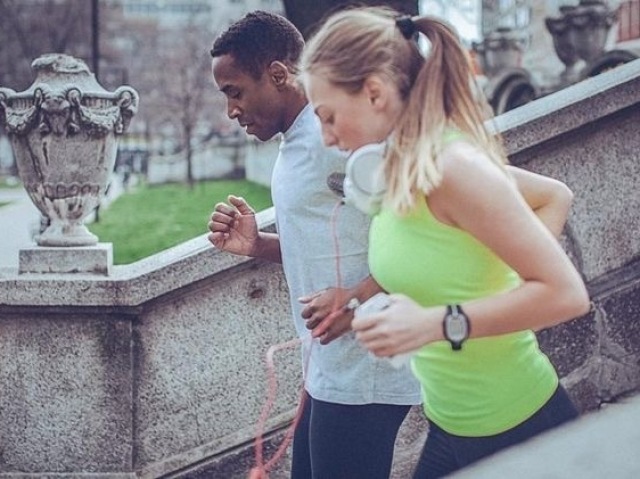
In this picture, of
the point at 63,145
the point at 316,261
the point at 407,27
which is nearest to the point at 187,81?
the point at 63,145

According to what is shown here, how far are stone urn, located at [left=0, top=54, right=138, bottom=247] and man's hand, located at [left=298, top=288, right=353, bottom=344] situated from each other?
9.14ft

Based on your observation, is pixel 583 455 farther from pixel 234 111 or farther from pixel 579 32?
pixel 579 32

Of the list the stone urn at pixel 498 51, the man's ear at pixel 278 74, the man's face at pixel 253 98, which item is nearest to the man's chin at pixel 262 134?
the man's face at pixel 253 98

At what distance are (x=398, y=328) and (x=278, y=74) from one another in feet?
3.66

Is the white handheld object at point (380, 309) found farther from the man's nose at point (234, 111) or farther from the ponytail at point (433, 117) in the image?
the man's nose at point (234, 111)

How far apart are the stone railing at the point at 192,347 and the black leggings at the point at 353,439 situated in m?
2.15

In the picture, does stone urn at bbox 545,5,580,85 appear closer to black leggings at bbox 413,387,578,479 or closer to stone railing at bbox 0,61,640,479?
stone railing at bbox 0,61,640,479

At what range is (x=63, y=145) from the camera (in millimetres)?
5648

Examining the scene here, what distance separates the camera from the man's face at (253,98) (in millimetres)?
3318

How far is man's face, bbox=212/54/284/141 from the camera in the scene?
332 cm

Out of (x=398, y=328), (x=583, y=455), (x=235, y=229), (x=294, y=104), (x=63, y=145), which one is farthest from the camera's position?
(x=63, y=145)

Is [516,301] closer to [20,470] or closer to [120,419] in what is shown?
[120,419]

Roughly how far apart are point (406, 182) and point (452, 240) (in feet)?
0.51

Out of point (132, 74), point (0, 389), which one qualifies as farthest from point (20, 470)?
point (132, 74)
